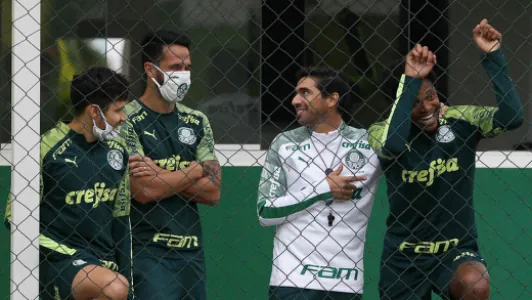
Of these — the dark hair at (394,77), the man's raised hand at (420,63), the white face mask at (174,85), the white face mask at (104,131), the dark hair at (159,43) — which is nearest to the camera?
the man's raised hand at (420,63)

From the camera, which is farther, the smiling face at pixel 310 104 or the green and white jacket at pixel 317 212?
the smiling face at pixel 310 104

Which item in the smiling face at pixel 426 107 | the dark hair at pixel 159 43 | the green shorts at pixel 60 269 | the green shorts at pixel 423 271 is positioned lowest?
the green shorts at pixel 60 269

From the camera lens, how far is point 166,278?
4906mm

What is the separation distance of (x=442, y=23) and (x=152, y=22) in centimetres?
179

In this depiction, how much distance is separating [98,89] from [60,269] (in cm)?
86

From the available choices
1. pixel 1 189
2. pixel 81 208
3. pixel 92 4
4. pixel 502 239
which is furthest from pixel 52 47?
pixel 502 239

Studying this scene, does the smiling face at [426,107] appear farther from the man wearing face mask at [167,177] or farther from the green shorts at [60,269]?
the green shorts at [60,269]

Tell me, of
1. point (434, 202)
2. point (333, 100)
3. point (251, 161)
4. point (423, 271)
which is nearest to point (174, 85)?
point (333, 100)

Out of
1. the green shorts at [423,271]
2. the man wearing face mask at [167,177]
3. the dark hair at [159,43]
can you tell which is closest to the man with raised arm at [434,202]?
the green shorts at [423,271]

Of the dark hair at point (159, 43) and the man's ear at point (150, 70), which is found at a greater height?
the dark hair at point (159, 43)

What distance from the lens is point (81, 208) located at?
14.9ft

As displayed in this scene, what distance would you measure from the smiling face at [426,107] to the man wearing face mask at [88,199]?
4.56ft

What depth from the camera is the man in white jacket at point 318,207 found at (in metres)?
4.74

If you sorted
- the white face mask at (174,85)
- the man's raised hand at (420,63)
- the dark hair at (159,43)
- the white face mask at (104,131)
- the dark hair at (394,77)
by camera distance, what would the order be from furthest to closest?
the dark hair at (159,43) → the white face mask at (174,85) → the dark hair at (394,77) → the white face mask at (104,131) → the man's raised hand at (420,63)
